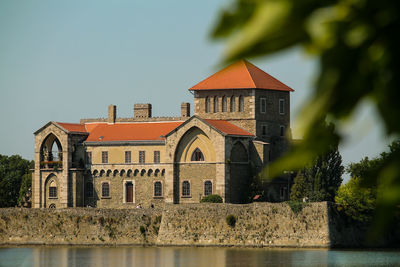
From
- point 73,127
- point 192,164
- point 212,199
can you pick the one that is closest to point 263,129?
point 192,164

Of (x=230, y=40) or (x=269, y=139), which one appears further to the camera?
(x=269, y=139)

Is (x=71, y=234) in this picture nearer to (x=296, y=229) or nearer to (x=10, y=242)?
(x=10, y=242)

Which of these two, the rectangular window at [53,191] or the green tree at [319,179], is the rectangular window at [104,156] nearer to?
the rectangular window at [53,191]

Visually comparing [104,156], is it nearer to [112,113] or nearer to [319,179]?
[112,113]

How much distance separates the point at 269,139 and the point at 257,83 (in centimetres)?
456

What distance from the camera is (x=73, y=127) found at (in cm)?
7162

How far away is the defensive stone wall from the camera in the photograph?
54.0 metres

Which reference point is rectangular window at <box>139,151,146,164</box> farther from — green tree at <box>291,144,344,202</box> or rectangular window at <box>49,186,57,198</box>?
green tree at <box>291,144,344,202</box>

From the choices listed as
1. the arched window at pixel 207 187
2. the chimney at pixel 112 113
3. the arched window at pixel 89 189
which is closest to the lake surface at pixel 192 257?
the arched window at pixel 207 187

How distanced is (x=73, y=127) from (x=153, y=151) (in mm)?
7708

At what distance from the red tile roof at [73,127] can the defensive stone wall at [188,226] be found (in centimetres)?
1017

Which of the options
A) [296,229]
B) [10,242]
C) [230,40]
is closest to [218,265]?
[296,229]

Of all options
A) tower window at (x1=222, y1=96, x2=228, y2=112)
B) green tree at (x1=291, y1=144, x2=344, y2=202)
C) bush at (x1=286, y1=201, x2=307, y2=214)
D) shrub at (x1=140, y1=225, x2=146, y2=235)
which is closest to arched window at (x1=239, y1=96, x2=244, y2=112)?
tower window at (x1=222, y1=96, x2=228, y2=112)

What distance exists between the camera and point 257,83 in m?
69.3
